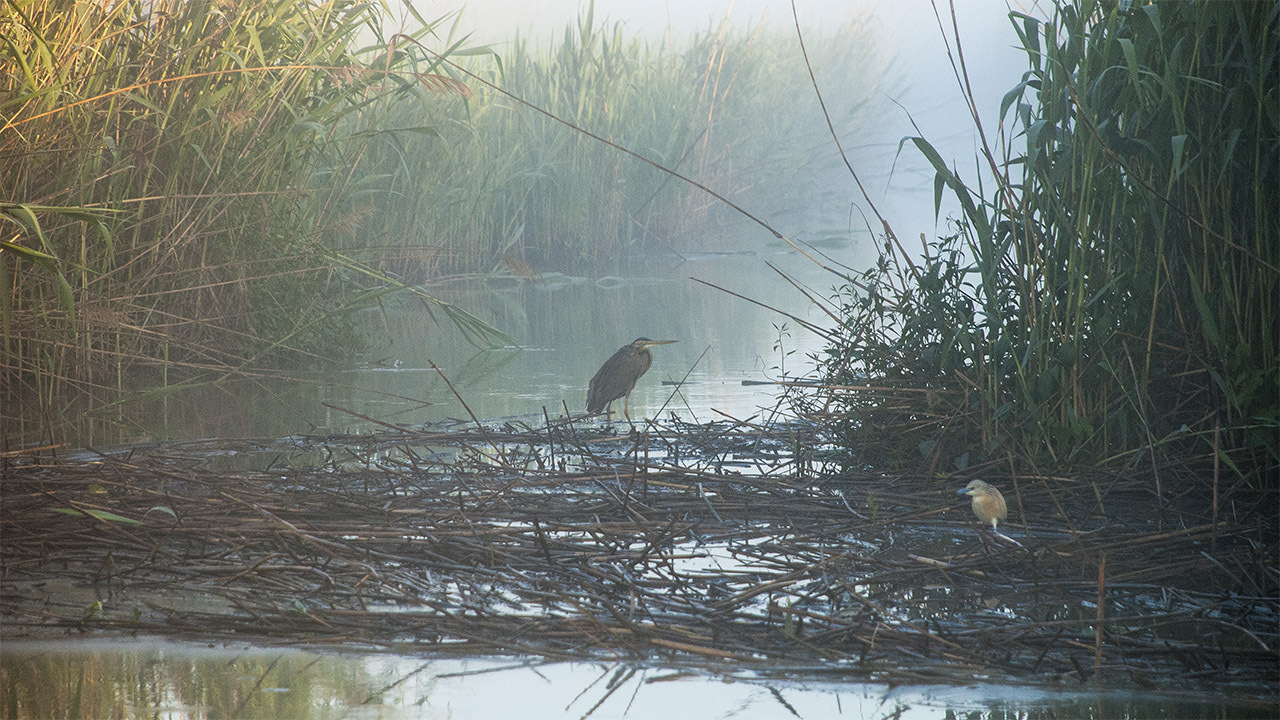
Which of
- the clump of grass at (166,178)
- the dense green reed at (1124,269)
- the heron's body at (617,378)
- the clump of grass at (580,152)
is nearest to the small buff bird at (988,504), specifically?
the dense green reed at (1124,269)

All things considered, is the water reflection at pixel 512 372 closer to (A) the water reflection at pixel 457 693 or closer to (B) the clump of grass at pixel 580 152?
(B) the clump of grass at pixel 580 152

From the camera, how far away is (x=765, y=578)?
2.07 meters

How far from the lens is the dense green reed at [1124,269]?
254 cm

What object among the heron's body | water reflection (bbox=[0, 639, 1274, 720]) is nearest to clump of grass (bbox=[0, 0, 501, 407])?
the heron's body

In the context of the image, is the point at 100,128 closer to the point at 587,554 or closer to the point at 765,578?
the point at 587,554

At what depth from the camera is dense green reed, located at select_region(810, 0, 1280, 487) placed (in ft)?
8.32

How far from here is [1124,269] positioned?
2.76 meters

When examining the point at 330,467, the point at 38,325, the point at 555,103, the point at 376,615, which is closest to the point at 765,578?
the point at 376,615

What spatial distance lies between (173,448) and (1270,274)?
2.81m

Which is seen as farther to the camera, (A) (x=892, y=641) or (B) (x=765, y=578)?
(B) (x=765, y=578)

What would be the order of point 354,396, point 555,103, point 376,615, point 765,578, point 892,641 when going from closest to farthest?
point 892,641
point 376,615
point 765,578
point 354,396
point 555,103

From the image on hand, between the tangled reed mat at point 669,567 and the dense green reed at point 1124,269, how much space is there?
0.15 metres

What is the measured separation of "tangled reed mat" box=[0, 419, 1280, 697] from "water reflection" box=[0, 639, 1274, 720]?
0.18ft

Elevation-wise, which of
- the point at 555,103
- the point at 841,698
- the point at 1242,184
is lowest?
the point at 841,698
